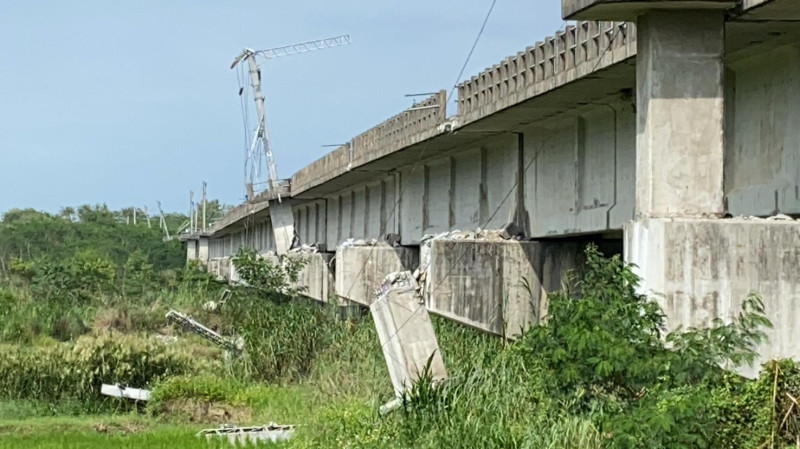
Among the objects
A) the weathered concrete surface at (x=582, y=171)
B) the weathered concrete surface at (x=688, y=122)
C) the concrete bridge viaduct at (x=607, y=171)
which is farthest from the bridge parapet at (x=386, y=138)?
the weathered concrete surface at (x=688, y=122)

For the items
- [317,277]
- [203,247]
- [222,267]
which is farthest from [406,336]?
Answer: [203,247]

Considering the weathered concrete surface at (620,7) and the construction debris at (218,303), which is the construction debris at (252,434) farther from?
the construction debris at (218,303)

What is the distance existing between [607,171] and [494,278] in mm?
3002

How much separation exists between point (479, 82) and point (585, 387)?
23.8 feet

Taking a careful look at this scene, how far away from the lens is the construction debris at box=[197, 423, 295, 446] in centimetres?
1588

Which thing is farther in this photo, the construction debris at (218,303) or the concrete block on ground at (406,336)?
the construction debris at (218,303)

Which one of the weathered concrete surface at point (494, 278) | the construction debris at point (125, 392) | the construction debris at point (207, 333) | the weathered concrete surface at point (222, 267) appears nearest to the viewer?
the weathered concrete surface at point (494, 278)

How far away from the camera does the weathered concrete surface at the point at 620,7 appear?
9906mm

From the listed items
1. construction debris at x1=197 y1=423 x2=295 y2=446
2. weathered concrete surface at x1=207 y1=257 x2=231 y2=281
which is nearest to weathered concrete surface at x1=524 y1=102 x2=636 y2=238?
construction debris at x1=197 y1=423 x2=295 y2=446

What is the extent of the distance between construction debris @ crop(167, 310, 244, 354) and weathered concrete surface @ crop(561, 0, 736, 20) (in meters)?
13.9

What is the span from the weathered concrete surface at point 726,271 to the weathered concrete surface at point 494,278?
696 cm

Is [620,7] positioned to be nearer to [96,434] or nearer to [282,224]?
[96,434]

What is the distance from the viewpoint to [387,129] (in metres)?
22.9

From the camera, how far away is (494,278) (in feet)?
56.8
